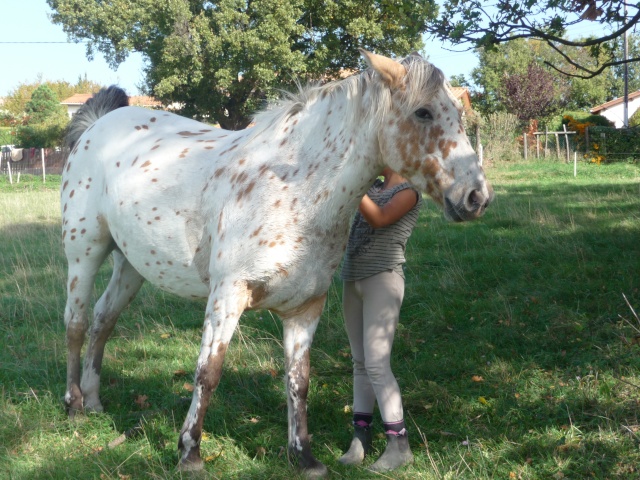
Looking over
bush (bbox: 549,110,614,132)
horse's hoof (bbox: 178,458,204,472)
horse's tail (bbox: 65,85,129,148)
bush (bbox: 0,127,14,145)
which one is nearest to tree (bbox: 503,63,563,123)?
bush (bbox: 549,110,614,132)

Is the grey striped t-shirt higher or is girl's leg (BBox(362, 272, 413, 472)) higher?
the grey striped t-shirt

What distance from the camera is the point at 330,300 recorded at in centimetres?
638

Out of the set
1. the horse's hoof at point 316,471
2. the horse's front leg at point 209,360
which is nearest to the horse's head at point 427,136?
the horse's front leg at point 209,360

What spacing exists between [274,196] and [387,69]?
869 mm

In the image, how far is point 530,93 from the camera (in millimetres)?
37031

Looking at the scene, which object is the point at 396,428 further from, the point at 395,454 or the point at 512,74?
the point at 512,74

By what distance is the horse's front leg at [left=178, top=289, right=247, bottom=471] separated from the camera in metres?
3.46

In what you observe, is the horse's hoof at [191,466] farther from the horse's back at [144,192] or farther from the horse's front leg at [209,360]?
the horse's back at [144,192]

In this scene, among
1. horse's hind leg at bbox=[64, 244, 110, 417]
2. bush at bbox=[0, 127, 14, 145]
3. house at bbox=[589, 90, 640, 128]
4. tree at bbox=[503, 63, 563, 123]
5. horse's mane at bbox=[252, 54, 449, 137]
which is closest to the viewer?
horse's mane at bbox=[252, 54, 449, 137]

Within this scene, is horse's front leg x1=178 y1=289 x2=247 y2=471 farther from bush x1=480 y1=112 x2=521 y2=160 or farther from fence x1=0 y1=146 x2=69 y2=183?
fence x1=0 y1=146 x2=69 y2=183

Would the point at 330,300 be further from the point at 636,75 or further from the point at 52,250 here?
the point at 636,75

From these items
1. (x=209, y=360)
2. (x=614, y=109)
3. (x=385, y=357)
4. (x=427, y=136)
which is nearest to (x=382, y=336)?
(x=385, y=357)

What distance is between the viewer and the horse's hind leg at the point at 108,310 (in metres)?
4.79

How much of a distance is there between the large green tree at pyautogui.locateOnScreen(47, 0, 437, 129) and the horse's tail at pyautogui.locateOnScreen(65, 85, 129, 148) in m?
21.4
